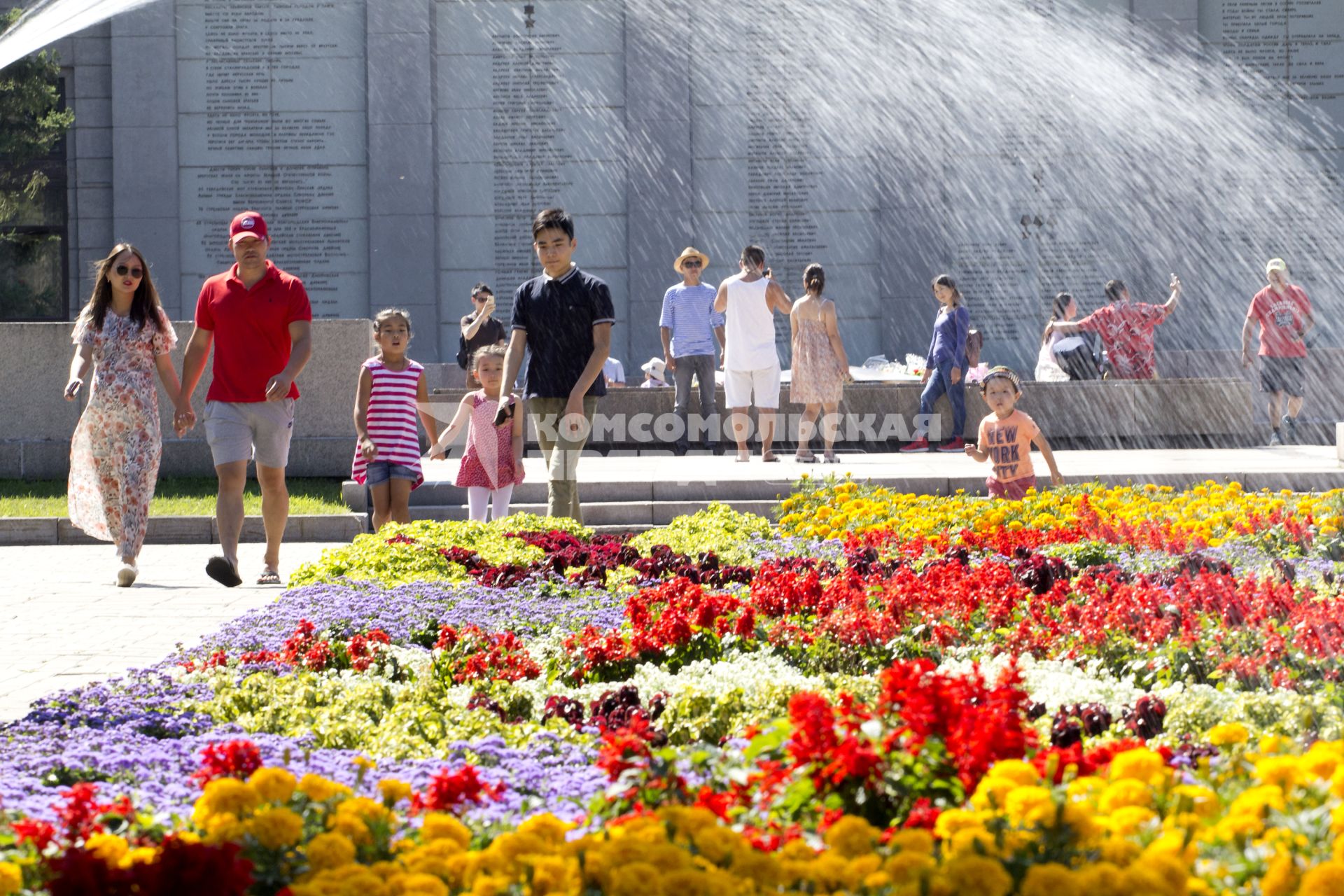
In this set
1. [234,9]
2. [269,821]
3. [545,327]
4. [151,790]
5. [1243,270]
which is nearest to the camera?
[269,821]

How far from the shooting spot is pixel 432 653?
5055 mm

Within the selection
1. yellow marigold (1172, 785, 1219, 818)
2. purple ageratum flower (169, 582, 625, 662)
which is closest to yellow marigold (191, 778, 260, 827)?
yellow marigold (1172, 785, 1219, 818)

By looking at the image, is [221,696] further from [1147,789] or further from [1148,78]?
[1148,78]

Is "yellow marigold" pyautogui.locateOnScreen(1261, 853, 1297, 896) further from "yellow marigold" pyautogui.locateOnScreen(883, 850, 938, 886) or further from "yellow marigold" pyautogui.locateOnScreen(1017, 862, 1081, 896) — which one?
"yellow marigold" pyautogui.locateOnScreen(883, 850, 938, 886)

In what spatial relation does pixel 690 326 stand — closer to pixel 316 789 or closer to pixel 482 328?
pixel 482 328

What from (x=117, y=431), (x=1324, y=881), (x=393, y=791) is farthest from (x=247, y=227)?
(x=1324, y=881)

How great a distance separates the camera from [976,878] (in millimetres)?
2141

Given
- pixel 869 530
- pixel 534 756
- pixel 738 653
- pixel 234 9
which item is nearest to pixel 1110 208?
pixel 234 9

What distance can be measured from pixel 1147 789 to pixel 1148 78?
21.8 meters

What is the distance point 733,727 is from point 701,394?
422 inches

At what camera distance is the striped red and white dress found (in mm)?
8641

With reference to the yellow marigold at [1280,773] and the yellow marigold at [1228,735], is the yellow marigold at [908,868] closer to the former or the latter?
the yellow marigold at [1280,773]

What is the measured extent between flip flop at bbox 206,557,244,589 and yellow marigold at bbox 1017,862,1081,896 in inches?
252

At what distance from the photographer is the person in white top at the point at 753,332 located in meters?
13.0
